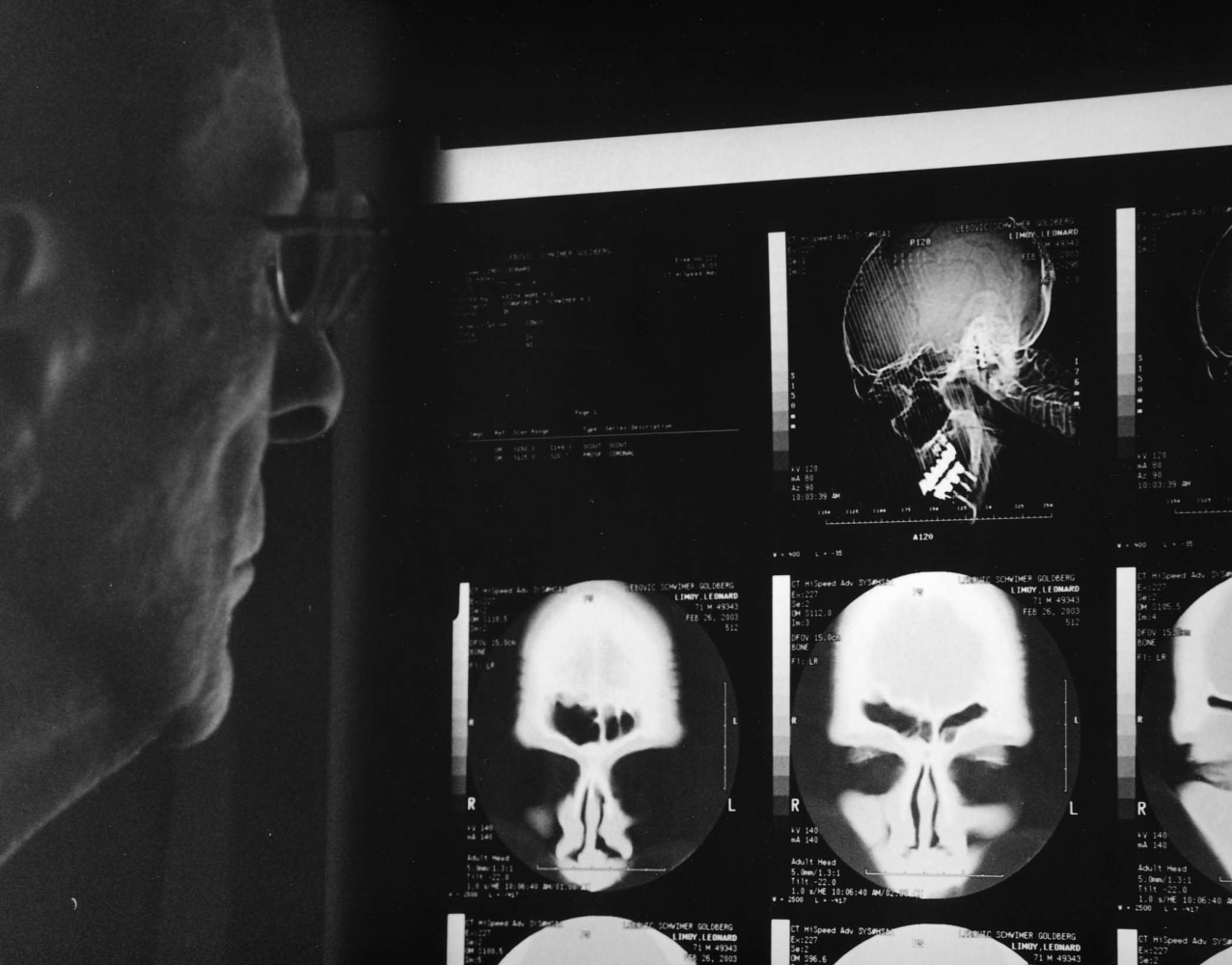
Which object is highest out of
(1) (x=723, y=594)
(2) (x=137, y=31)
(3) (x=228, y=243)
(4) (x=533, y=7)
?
(4) (x=533, y=7)

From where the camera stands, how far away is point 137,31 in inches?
49.8

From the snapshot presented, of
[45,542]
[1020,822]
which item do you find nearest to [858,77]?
[1020,822]

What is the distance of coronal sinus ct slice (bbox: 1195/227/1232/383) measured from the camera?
50.6 inches

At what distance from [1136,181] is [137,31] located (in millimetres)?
976

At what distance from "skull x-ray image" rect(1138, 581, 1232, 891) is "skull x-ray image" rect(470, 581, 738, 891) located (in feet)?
1.34

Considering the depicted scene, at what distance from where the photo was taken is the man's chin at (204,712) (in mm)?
1296

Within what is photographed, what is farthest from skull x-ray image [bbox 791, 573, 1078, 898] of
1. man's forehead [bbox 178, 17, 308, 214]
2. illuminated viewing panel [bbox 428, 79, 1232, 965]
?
man's forehead [bbox 178, 17, 308, 214]

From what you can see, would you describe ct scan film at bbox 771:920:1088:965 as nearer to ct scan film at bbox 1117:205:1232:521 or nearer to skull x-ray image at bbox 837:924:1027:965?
skull x-ray image at bbox 837:924:1027:965

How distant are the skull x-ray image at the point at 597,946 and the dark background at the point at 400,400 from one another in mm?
109

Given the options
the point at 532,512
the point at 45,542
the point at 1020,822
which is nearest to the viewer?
the point at 45,542

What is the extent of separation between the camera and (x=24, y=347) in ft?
3.82

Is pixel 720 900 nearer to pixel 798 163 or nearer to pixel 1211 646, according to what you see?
pixel 1211 646

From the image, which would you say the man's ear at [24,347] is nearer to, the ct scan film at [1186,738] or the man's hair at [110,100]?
the man's hair at [110,100]

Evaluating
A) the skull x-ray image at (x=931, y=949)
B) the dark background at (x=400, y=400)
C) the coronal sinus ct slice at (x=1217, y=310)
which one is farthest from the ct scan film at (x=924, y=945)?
the coronal sinus ct slice at (x=1217, y=310)
